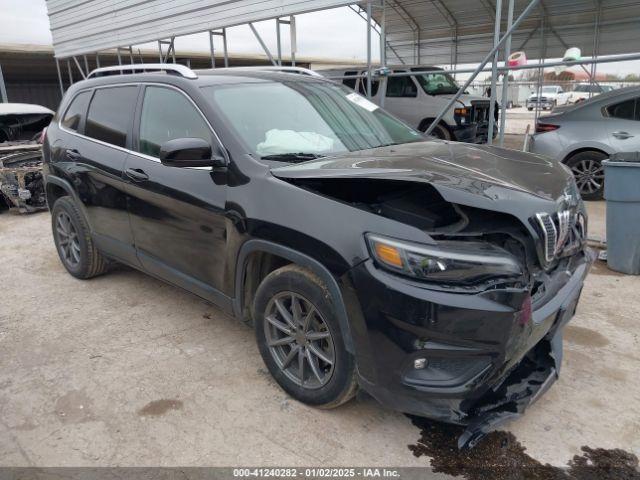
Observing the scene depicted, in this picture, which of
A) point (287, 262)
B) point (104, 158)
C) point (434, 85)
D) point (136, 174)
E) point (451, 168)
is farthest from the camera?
point (434, 85)

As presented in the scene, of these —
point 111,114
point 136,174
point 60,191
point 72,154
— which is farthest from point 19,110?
point 136,174

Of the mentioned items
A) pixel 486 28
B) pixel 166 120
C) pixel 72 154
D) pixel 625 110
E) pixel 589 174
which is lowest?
pixel 589 174

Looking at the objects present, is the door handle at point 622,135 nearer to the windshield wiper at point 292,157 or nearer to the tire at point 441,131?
the tire at point 441,131

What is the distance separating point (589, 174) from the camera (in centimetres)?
731

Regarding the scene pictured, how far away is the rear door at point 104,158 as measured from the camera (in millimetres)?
3793

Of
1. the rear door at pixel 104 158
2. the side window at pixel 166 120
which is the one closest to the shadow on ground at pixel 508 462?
the side window at pixel 166 120

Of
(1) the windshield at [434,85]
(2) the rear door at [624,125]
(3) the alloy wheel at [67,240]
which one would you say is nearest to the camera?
(3) the alloy wheel at [67,240]

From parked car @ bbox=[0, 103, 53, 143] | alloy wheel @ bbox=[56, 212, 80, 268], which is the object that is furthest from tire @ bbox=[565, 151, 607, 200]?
parked car @ bbox=[0, 103, 53, 143]

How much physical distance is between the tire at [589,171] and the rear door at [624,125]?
0.29 metres

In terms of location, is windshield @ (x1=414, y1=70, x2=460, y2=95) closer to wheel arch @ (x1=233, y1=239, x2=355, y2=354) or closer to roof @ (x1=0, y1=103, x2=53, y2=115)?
roof @ (x1=0, y1=103, x2=53, y2=115)

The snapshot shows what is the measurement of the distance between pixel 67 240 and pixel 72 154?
937mm

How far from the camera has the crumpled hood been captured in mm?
2354

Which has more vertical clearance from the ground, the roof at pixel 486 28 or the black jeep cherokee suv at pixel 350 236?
the roof at pixel 486 28

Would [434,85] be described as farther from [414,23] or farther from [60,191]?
[60,191]
